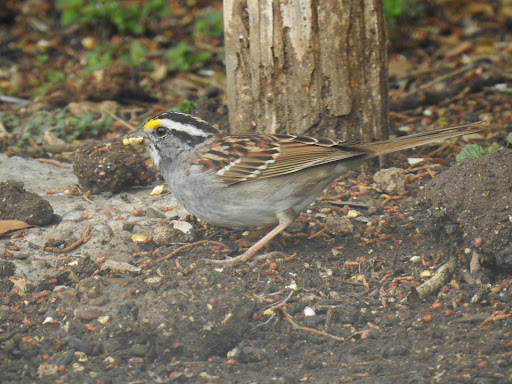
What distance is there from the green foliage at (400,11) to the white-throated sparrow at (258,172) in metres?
4.29

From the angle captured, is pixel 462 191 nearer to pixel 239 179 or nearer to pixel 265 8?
pixel 239 179

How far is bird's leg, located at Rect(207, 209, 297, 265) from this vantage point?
17.1 feet

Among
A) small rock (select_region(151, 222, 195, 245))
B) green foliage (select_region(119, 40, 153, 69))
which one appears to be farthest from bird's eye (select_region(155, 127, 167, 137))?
green foliage (select_region(119, 40, 153, 69))

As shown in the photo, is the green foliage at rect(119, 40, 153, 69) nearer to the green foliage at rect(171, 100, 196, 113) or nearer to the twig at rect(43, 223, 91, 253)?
the green foliage at rect(171, 100, 196, 113)

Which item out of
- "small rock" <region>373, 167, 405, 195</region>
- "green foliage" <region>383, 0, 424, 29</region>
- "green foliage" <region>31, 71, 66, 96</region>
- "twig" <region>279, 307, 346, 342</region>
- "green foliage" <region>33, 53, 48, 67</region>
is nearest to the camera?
"twig" <region>279, 307, 346, 342</region>

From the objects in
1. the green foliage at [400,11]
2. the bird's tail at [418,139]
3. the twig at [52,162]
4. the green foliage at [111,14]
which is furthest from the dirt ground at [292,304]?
the green foliage at [111,14]

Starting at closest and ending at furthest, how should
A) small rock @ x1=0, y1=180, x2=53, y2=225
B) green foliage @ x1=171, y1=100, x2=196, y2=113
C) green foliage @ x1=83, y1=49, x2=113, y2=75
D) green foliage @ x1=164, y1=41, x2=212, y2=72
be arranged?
1. small rock @ x1=0, y1=180, x2=53, y2=225
2. green foliage @ x1=171, y1=100, x2=196, y2=113
3. green foliage @ x1=83, y1=49, x2=113, y2=75
4. green foliage @ x1=164, y1=41, x2=212, y2=72

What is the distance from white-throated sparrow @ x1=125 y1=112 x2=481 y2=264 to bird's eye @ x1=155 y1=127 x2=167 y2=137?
1.9 inches

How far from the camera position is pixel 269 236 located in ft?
17.3

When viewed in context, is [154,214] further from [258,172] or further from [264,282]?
[264,282]

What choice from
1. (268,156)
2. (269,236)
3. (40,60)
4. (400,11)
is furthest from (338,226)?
(40,60)

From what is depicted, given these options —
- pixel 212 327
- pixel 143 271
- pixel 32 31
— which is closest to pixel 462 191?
pixel 212 327

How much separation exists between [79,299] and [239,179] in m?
1.29

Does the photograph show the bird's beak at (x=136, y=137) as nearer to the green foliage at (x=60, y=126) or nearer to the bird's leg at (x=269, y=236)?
the bird's leg at (x=269, y=236)
